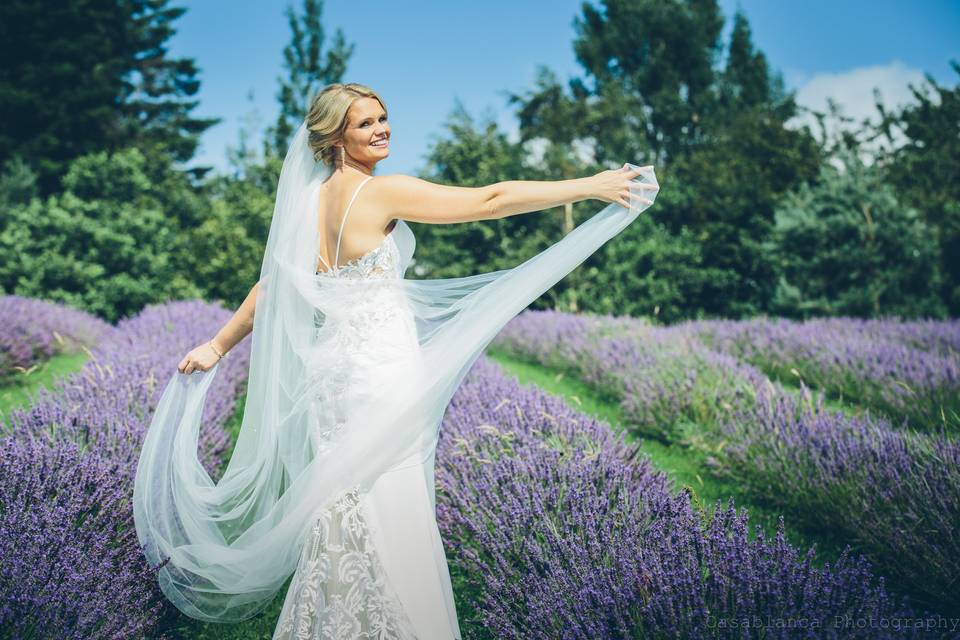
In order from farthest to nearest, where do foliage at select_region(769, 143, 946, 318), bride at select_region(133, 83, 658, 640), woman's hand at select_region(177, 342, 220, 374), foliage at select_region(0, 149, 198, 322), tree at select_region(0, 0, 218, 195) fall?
1. tree at select_region(0, 0, 218, 195)
2. foliage at select_region(0, 149, 198, 322)
3. foliage at select_region(769, 143, 946, 318)
4. woman's hand at select_region(177, 342, 220, 374)
5. bride at select_region(133, 83, 658, 640)

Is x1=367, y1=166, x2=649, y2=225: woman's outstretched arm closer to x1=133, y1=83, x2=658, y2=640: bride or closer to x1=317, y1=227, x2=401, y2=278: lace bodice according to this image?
x1=133, y1=83, x2=658, y2=640: bride

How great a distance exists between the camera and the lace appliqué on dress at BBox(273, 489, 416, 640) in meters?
1.82

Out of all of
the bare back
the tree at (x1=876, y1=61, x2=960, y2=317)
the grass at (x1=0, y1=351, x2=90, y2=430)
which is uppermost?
the tree at (x1=876, y1=61, x2=960, y2=317)

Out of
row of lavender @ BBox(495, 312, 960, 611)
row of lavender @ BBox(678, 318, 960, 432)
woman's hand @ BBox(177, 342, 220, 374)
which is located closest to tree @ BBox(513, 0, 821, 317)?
row of lavender @ BBox(678, 318, 960, 432)

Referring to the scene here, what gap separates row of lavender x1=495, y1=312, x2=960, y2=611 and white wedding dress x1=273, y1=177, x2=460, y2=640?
2096 millimetres

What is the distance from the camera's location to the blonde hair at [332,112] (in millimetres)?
A: 2135

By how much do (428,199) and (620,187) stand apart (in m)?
0.71

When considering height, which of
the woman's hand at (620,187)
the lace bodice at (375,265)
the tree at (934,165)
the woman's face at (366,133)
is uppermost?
the tree at (934,165)

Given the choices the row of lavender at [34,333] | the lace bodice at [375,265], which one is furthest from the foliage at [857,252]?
the row of lavender at [34,333]

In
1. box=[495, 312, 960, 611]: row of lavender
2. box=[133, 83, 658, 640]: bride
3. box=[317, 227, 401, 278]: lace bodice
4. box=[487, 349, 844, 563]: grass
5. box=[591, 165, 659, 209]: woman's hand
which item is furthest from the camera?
box=[487, 349, 844, 563]: grass

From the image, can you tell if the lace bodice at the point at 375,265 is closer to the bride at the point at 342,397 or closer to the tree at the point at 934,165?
the bride at the point at 342,397

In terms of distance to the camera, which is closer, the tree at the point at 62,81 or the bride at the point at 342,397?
the bride at the point at 342,397

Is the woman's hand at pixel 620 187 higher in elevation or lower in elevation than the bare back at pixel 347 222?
higher

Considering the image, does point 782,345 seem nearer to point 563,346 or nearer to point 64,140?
point 563,346
